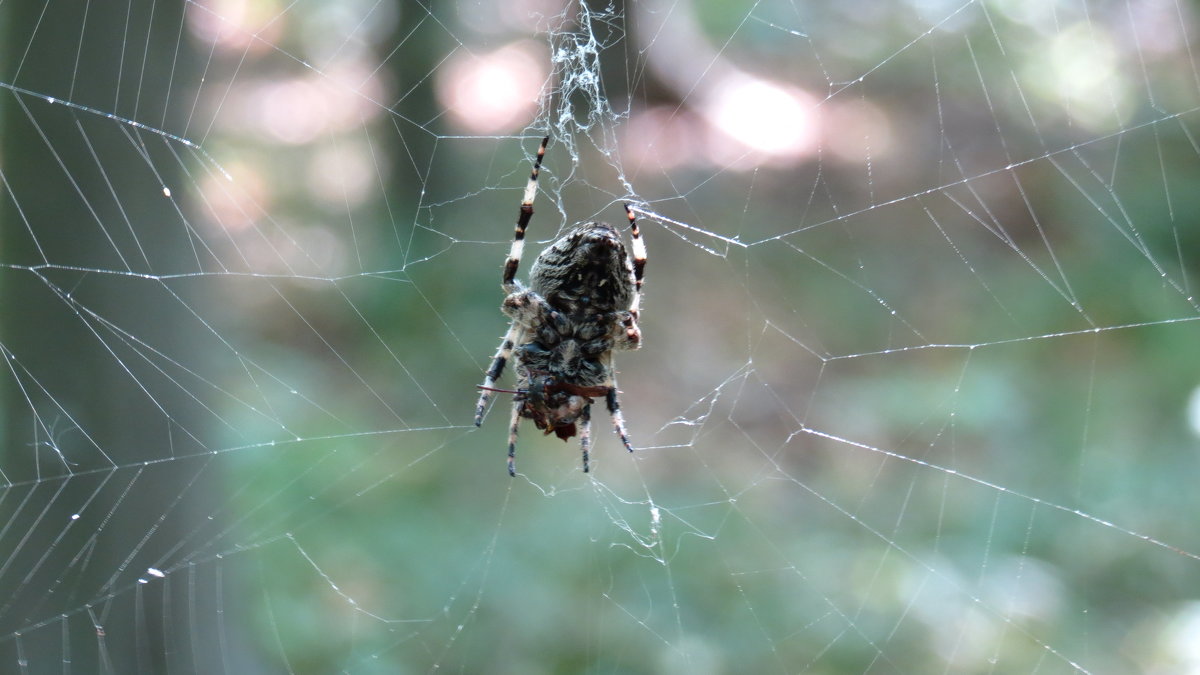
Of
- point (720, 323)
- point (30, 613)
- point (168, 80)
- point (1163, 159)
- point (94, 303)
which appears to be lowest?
point (720, 323)

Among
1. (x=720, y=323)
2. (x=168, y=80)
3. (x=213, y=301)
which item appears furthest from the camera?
(x=720, y=323)

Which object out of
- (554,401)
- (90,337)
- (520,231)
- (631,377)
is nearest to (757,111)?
(631,377)

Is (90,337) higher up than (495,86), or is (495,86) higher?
(495,86)

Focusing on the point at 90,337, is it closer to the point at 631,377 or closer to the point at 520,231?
the point at 520,231

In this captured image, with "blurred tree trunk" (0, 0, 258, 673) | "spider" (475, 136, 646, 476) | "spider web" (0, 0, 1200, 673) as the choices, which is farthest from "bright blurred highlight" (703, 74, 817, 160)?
"spider" (475, 136, 646, 476)

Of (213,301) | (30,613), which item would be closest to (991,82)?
(213,301)

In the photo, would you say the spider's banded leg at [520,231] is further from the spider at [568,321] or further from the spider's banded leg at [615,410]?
the spider's banded leg at [615,410]

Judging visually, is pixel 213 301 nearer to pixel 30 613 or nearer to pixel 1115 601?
pixel 30 613
